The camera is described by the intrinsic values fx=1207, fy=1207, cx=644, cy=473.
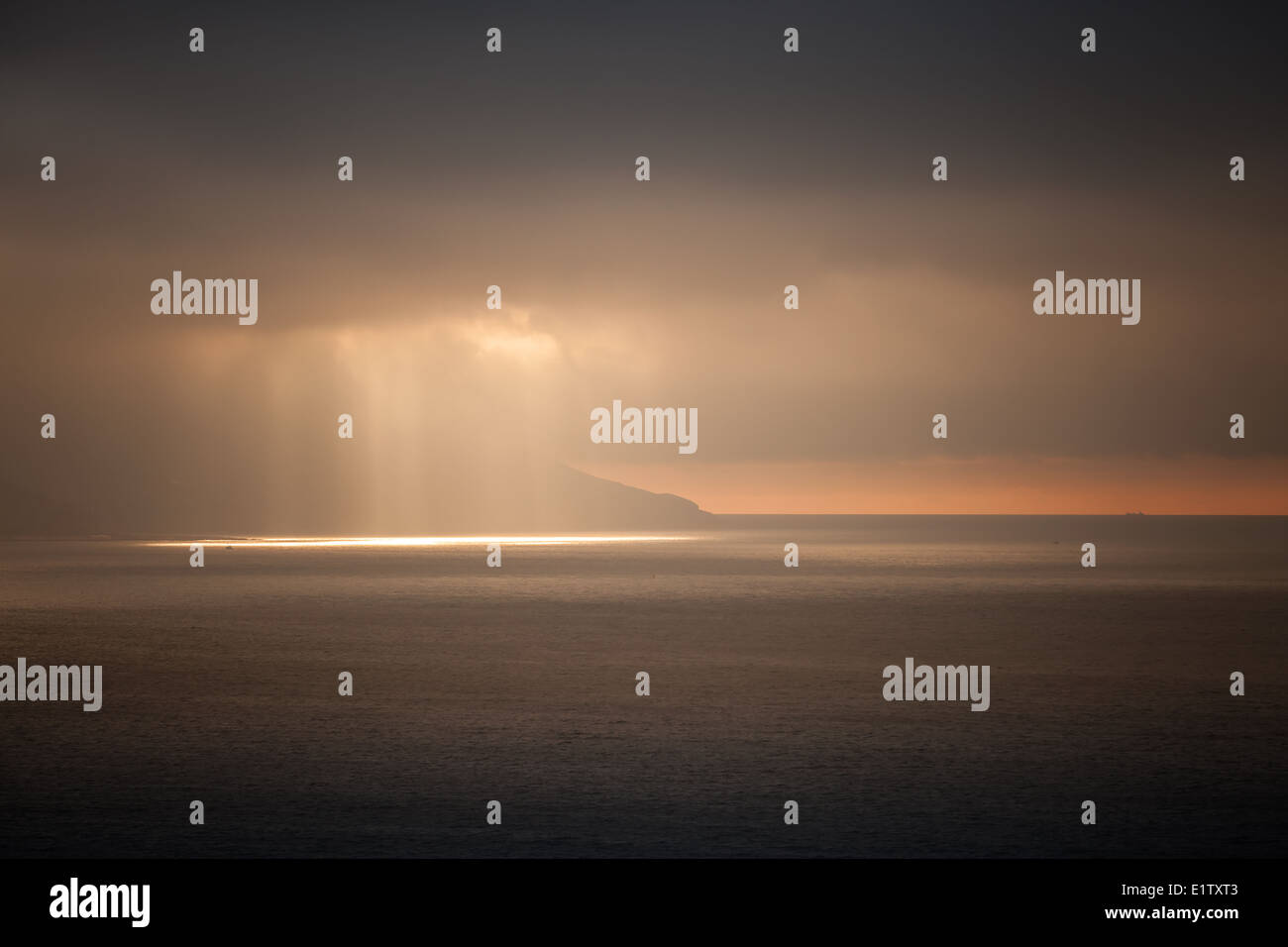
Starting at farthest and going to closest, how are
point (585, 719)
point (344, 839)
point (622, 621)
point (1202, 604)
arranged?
point (1202, 604)
point (622, 621)
point (585, 719)
point (344, 839)

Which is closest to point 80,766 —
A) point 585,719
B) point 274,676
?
point 585,719

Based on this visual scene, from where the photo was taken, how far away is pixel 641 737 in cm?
3828

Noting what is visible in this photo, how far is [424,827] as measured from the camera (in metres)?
26.8

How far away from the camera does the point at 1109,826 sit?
2759cm

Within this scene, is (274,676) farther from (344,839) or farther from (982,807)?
(982,807)

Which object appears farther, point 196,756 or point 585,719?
point 585,719

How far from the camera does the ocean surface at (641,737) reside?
87.6 ft

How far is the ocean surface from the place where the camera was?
2670cm

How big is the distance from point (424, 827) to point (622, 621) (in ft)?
189
